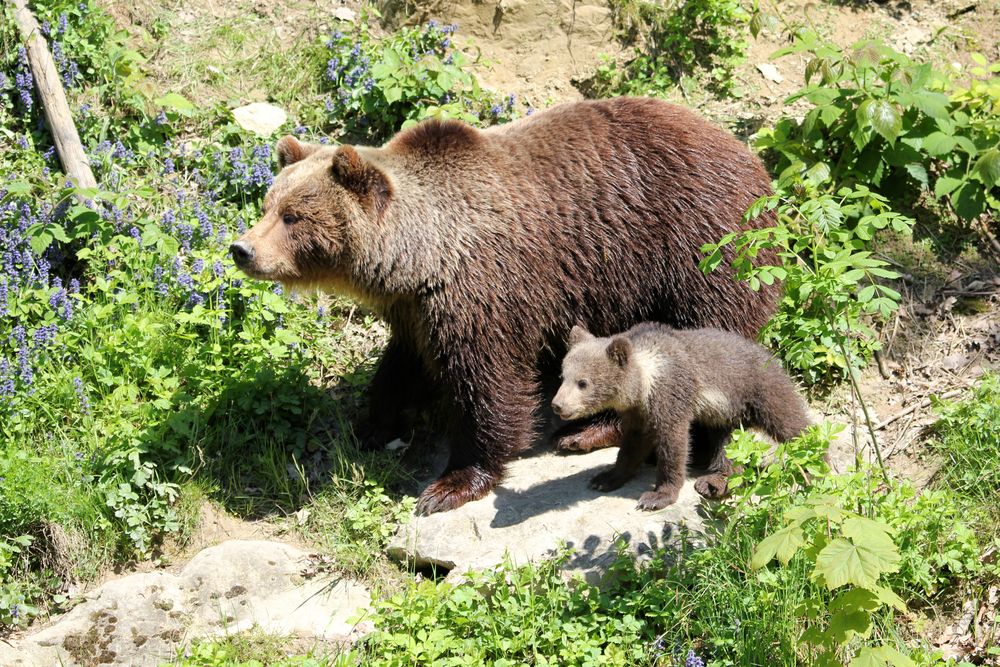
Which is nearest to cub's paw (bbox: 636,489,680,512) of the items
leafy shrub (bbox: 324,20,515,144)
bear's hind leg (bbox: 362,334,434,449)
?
bear's hind leg (bbox: 362,334,434,449)

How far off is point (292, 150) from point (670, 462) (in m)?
3.29

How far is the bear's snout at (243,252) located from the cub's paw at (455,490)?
1864 millimetres

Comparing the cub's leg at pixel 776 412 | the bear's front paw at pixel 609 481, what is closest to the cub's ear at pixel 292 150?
the bear's front paw at pixel 609 481

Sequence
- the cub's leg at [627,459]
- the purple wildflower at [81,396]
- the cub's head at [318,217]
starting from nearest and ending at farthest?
1. the cub's leg at [627,459]
2. the cub's head at [318,217]
3. the purple wildflower at [81,396]

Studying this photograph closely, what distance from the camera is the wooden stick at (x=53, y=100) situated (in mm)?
8328

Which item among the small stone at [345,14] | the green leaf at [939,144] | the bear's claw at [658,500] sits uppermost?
the small stone at [345,14]

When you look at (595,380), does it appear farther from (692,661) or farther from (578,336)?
(692,661)

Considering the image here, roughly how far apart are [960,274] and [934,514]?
2989 millimetres

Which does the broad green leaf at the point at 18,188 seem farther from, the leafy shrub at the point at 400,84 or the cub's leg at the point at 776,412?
the cub's leg at the point at 776,412

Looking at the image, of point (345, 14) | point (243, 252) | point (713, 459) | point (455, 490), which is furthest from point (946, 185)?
point (345, 14)

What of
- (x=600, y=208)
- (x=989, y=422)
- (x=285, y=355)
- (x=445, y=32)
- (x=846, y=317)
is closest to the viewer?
(x=846, y=317)

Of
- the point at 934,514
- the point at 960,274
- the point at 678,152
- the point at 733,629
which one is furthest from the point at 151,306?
the point at 960,274

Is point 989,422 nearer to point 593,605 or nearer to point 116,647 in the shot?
point 593,605

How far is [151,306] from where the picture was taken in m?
7.59
